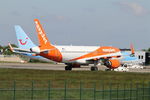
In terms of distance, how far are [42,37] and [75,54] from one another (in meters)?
5.91

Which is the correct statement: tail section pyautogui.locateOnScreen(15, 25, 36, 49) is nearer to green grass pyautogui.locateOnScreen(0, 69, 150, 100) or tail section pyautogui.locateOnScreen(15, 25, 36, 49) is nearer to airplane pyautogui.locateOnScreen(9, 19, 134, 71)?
airplane pyautogui.locateOnScreen(9, 19, 134, 71)

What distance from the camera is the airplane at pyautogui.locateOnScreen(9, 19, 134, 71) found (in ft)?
246

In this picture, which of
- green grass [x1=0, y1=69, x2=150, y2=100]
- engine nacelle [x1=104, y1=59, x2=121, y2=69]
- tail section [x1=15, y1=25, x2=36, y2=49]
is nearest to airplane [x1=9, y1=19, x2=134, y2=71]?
engine nacelle [x1=104, y1=59, x2=121, y2=69]

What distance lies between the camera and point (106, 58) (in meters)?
77.9

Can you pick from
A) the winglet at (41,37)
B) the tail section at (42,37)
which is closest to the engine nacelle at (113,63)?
the tail section at (42,37)

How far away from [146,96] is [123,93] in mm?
2503

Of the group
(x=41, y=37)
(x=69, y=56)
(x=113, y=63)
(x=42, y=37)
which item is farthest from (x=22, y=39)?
(x=113, y=63)

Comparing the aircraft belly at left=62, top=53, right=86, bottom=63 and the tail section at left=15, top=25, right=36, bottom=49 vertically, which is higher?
the tail section at left=15, top=25, right=36, bottom=49

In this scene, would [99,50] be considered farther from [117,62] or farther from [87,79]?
[87,79]

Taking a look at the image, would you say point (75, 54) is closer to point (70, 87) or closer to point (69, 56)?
point (69, 56)

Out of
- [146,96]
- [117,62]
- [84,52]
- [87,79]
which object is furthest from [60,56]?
[146,96]

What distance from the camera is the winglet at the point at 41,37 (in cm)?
7588

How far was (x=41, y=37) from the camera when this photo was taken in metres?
77.4

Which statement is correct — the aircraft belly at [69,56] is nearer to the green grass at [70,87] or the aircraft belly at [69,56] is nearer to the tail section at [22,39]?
the tail section at [22,39]
